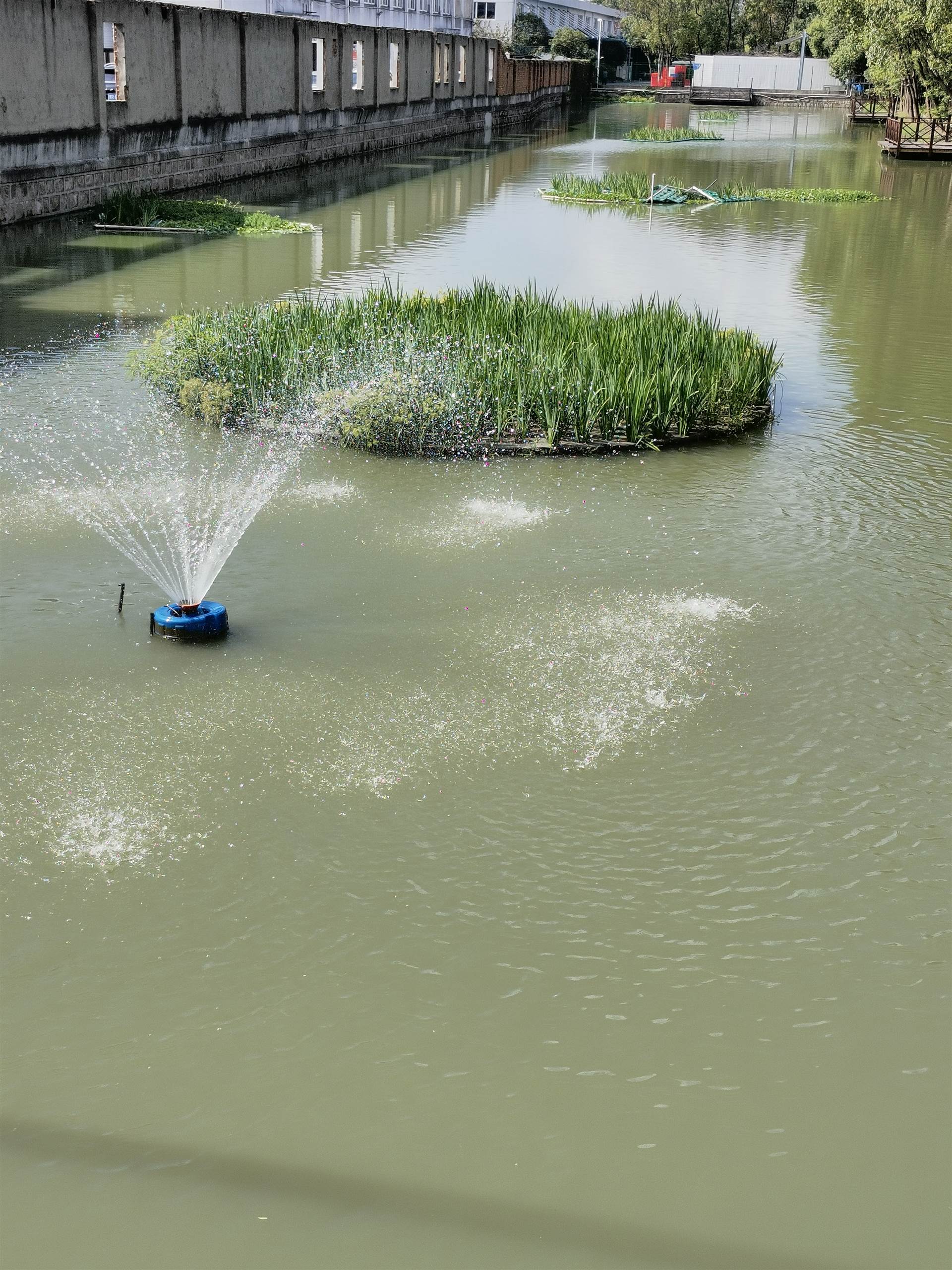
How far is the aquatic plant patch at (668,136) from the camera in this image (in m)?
43.9

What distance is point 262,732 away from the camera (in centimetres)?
586

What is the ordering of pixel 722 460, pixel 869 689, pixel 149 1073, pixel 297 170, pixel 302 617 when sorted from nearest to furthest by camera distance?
pixel 149 1073, pixel 869 689, pixel 302 617, pixel 722 460, pixel 297 170

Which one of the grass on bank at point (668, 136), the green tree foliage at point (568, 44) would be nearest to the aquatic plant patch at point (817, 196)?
the grass on bank at point (668, 136)

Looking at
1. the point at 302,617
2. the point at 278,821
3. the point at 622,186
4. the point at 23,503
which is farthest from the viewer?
the point at 622,186

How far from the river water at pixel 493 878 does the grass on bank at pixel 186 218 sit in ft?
39.8

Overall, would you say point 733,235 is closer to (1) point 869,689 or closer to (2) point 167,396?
(2) point 167,396

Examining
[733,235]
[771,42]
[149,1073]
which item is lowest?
[149,1073]

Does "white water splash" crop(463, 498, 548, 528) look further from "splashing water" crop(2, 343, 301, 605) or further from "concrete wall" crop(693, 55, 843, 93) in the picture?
"concrete wall" crop(693, 55, 843, 93)

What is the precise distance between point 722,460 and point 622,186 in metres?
18.3

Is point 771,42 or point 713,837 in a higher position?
point 771,42

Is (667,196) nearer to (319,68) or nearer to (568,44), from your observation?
(319,68)

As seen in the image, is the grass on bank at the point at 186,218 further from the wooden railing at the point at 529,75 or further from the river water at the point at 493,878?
the wooden railing at the point at 529,75

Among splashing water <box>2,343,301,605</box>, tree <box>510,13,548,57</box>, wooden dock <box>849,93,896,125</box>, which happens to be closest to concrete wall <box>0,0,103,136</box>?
splashing water <box>2,343,301,605</box>

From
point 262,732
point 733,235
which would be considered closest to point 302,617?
point 262,732
